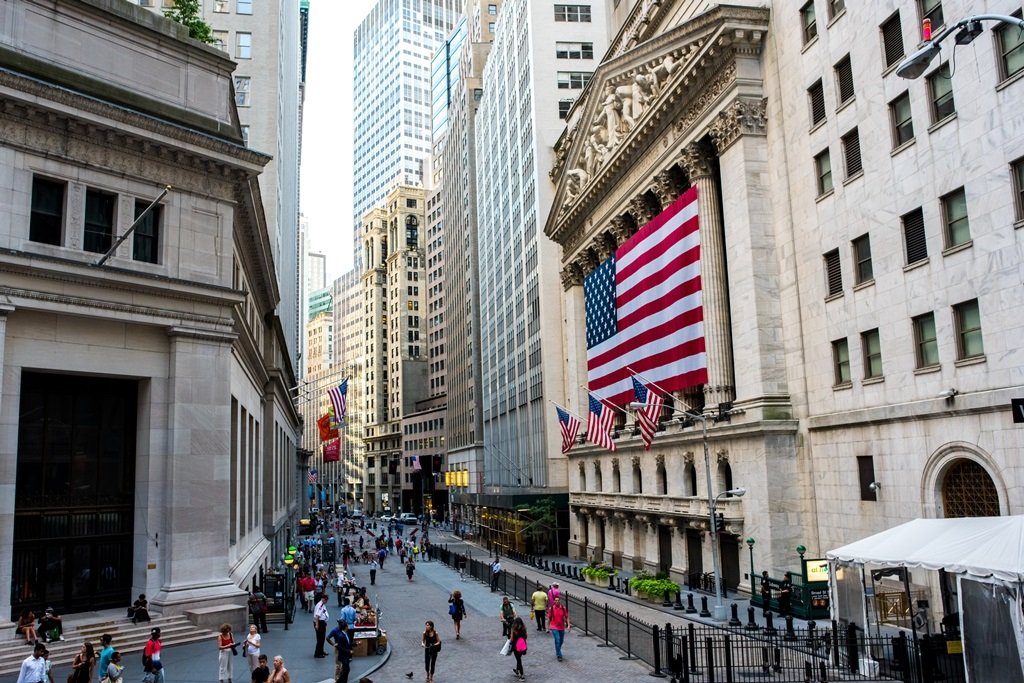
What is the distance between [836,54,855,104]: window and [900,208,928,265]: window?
5.99m

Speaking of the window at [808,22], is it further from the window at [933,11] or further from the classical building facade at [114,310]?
the classical building facade at [114,310]

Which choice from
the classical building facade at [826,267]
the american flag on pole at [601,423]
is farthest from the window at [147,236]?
the classical building facade at [826,267]

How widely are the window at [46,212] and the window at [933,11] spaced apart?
26.9 meters

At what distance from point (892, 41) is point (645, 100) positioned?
19.6m

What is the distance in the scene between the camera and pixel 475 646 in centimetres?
2595

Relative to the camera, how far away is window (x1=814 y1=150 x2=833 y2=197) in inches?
1276

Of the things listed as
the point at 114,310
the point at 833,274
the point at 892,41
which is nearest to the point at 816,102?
the point at 892,41

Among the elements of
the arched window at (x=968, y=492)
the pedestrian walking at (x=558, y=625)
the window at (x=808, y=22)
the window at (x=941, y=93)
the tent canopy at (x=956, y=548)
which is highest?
the window at (x=808, y=22)

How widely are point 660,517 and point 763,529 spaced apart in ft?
36.2

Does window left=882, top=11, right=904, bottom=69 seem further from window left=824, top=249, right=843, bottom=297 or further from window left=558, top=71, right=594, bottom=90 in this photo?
window left=558, top=71, right=594, bottom=90

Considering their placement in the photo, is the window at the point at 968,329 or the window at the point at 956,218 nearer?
the window at the point at 968,329

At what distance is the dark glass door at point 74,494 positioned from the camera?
2294cm

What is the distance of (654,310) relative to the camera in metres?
45.1

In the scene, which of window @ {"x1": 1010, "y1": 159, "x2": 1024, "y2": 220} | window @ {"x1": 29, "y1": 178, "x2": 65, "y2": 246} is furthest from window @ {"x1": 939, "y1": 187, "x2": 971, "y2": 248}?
window @ {"x1": 29, "y1": 178, "x2": 65, "y2": 246}
